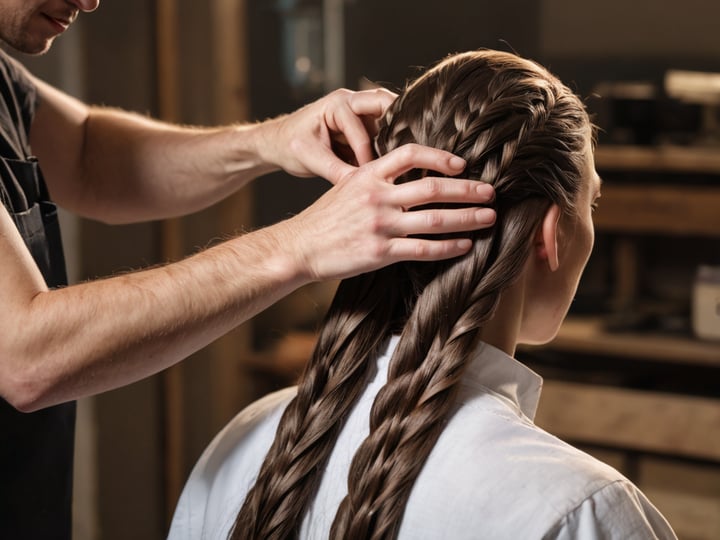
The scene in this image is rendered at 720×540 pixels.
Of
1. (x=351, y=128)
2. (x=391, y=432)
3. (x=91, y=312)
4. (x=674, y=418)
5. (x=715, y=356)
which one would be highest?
(x=351, y=128)

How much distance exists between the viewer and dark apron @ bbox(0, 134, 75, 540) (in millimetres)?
1506

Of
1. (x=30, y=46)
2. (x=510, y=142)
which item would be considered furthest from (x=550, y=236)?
(x=30, y=46)

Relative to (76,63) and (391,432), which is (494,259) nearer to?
(391,432)

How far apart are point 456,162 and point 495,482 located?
36 cm

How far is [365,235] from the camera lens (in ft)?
3.66

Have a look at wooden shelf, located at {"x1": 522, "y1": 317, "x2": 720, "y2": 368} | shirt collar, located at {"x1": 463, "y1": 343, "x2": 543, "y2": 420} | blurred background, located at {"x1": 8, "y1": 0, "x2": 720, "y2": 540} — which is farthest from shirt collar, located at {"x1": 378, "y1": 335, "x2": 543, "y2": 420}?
wooden shelf, located at {"x1": 522, "y1": 317, "x2": 720, "y2": 368}

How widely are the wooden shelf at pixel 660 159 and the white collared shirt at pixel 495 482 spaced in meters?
1.66

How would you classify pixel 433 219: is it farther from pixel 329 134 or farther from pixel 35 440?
pixel 35 440

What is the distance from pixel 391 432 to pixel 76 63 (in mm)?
2142

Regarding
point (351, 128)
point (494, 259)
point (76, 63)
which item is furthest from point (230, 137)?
point (76, 63)

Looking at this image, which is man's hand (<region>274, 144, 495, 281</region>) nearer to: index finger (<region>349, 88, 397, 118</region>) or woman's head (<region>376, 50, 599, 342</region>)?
woman's head (<region>376, 50, 599, 342</region>)

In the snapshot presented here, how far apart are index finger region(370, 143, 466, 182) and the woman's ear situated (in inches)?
5.7

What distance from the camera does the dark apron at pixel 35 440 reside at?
151 centimetres

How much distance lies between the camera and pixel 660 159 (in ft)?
9.17
